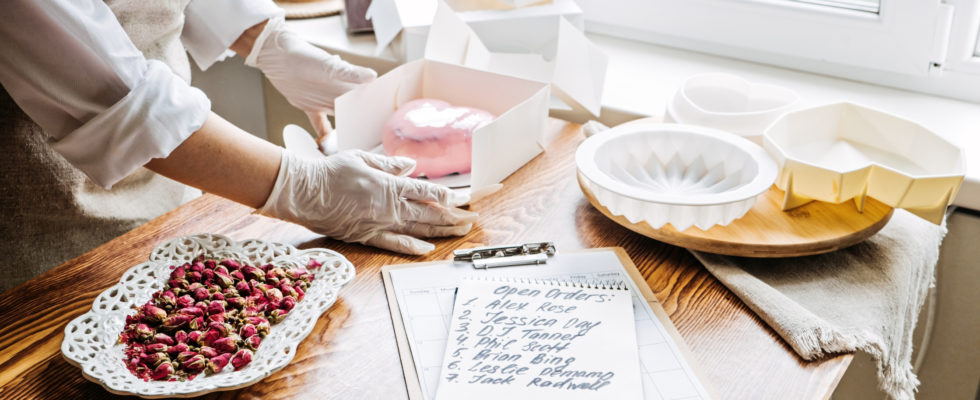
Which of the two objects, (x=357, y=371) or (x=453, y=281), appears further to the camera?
(x=453, y=281)

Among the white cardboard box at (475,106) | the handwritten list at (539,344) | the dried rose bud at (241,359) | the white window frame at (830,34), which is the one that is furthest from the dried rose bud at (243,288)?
the white window frame at (830,34)

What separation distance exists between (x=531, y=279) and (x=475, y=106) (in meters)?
0.45

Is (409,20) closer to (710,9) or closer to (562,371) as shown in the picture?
(710,9)

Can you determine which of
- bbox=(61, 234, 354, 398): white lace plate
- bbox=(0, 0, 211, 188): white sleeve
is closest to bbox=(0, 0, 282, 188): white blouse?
bbox=(0, 0, 211, 188): white sleeve

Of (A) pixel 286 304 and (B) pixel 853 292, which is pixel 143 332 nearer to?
(A) pixel 286 304

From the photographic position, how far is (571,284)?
90cm

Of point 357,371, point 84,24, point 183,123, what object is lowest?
point 357,371

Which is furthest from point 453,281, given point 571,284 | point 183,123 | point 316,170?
point 183,123

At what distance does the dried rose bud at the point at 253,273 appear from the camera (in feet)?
2.84

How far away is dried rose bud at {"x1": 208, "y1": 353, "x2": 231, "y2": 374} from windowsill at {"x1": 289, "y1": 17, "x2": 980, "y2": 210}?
2.93 feet

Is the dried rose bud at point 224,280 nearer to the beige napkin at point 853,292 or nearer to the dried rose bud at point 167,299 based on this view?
the dried rose bud at point 167,299

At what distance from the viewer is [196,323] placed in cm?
79

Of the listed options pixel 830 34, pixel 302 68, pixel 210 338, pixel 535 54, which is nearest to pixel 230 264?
pixel 210 338

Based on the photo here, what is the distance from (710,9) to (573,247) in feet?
→ 2.95
